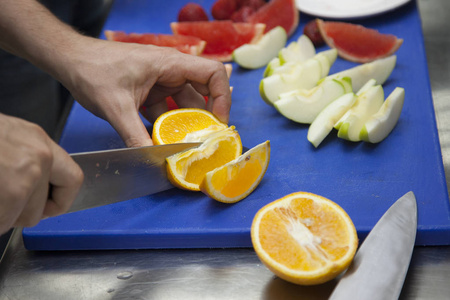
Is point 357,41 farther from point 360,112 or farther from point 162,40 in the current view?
point 162,40

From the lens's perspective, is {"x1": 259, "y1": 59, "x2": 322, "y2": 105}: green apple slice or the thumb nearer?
the thumb

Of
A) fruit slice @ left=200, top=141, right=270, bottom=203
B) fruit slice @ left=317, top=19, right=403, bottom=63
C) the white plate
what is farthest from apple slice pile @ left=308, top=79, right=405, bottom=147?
the white plate

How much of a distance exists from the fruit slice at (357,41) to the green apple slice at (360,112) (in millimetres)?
363

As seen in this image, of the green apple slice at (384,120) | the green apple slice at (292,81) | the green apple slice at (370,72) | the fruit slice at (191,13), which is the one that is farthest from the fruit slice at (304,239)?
the fruit slice at (191,13)

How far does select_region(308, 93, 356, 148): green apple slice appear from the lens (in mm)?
1813

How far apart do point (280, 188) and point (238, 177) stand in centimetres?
16

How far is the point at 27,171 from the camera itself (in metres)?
1.14

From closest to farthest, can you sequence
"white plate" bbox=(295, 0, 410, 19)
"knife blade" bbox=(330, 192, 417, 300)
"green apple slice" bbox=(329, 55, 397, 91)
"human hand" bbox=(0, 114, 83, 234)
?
"human hand" bbox=(0, 114, 83, 234)
"knife blade" bbox=(330, 192, 417, 300)
"green apple slice" bbox=(329, 55, 397, 91)
"white plate" bbox=(295, 0, 410, 19)

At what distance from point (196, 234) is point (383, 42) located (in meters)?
1.24

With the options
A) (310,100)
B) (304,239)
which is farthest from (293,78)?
(304,239)

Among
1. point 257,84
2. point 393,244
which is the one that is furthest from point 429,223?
point 257,84

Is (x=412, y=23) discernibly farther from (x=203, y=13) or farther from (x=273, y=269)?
(x=273, y=269)

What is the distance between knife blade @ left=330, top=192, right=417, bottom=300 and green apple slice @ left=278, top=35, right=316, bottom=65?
91 centimetres

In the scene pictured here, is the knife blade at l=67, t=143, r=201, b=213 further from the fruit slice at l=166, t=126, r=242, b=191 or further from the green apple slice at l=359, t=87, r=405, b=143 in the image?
the green apple slice at l=359, t=87, r=405, b=143
